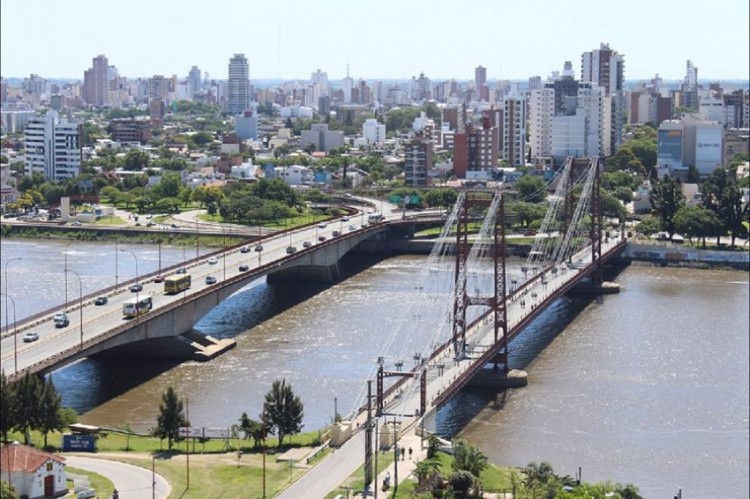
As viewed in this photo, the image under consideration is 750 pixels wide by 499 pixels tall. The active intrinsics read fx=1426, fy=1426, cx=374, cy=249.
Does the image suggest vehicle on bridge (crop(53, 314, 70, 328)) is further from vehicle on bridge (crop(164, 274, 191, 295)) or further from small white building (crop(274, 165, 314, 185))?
small white building (crop(274, 165, 314, 185))

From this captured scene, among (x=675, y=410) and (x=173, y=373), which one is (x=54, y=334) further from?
(x=675, y=410)

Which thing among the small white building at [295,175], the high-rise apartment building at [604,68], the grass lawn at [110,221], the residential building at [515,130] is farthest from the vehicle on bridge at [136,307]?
the high-rise apartment building at [604,68]

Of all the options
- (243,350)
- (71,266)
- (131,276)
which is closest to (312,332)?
(243,350)

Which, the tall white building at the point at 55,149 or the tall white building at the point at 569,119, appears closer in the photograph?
the tall white building at the point at 55,149

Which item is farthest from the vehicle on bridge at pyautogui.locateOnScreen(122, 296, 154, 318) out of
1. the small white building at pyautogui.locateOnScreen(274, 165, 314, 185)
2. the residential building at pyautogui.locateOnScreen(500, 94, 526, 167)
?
the residential building at pyautogui.locateOnScreen(500, 94, 526, 167)

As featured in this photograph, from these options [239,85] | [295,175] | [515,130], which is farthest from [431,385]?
[239,85]

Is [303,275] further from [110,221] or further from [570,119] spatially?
[570,119]

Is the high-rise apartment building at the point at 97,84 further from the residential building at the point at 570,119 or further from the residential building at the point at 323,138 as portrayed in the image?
the residential building at the point at 570,119
